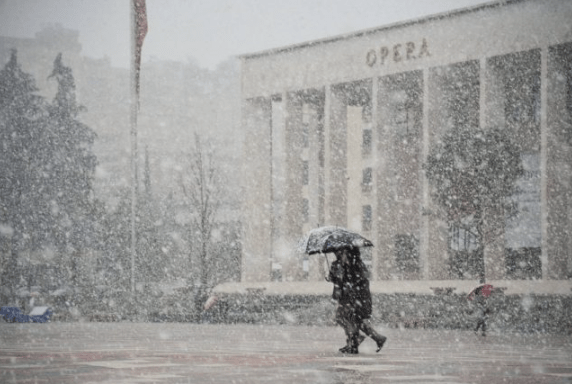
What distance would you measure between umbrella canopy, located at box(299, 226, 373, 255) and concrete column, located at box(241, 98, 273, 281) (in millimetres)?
36375

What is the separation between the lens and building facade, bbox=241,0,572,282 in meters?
39.7

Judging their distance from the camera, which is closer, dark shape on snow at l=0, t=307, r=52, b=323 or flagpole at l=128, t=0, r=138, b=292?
dark shape on snow at l=0, t=307, r=52, b=323

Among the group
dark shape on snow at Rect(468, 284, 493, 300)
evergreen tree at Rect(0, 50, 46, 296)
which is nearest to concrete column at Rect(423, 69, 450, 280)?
dark shape on snow at Rect(468, 284, 493, 300)

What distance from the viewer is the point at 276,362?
12.1m

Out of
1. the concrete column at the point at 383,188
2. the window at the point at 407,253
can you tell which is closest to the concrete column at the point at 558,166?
the concrete column at the point at 383,188

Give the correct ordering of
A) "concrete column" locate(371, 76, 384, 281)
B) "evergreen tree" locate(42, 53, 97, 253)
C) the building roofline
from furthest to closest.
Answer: "evergreen tree" locate(42, 53, 97, 253), "concrete column" locate(371, 76, 384, 281), the building roofline

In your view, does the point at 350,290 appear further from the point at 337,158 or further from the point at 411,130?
the point at 337,158

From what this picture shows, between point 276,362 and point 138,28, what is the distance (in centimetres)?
2356

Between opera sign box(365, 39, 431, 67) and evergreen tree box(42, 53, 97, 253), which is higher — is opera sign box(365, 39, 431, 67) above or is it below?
above

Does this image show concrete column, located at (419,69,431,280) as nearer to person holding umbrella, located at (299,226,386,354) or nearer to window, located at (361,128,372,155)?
window, located at (361,128,372,155)

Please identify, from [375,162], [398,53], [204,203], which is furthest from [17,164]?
[398,53]

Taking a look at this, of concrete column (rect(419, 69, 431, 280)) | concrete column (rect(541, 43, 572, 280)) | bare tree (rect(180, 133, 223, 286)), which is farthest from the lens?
bare tree (rect(180, 133, 223, 286))

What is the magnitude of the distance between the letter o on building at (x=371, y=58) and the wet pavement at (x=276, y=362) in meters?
28.4

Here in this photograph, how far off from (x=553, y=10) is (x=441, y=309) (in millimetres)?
14875
